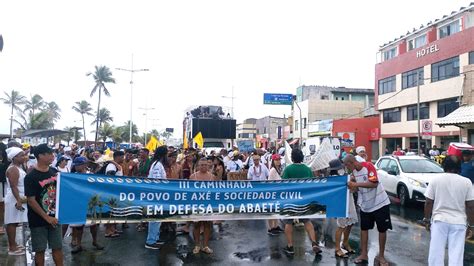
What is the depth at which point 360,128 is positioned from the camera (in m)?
39.8

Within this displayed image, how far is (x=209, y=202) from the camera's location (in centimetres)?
629

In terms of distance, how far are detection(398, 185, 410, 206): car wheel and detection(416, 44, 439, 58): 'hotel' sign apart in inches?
858

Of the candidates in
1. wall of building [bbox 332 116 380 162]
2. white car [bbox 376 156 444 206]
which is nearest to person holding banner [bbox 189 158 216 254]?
white car [bbox 376 156 444 206]

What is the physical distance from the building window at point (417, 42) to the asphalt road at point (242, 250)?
29.0m

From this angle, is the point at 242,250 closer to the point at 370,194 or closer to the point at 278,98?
the point at 370,194

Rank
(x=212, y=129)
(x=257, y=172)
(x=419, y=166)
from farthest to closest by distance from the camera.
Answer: (x=212, y=129) < (x=419, y=166) < (x=257, y=172)

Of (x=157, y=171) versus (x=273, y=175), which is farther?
(x=273, y=175)

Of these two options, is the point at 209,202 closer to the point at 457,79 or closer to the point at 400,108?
the point at 457,79

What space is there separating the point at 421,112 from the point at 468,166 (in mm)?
25079

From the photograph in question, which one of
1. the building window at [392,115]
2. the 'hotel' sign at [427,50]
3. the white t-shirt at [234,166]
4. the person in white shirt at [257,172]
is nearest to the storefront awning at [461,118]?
the 'hotel' sign at [427,50]

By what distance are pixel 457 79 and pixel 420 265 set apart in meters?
25.0

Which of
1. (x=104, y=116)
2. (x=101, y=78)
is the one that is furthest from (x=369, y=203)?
(x=104, y=116)

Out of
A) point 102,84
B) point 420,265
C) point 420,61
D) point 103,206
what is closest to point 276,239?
point 420,265

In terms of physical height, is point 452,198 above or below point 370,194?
above
